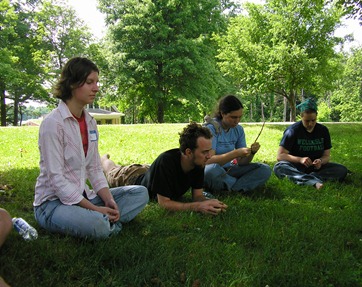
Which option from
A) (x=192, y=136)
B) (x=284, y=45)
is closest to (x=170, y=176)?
(x=192, y=136)

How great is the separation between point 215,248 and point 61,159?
5.06ft

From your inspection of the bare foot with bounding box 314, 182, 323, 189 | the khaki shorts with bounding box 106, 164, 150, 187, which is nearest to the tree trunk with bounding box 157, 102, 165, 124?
the bare foot with bounding box 314, 182, 323, 189

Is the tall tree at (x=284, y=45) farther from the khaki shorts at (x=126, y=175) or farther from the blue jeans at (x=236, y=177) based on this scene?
the khaki shorts at (x=126, y=175)

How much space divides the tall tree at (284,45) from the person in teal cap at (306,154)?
12302 millimetres

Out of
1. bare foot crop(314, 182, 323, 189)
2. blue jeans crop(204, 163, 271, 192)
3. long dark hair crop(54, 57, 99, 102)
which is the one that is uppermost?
long dark hair crop(54, 57, 99, 102)

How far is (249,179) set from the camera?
488 centimetres

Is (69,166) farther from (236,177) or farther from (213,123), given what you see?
(236,177)

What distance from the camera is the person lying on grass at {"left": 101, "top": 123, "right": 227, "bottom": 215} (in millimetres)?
3516

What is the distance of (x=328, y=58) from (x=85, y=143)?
17981 millimetres

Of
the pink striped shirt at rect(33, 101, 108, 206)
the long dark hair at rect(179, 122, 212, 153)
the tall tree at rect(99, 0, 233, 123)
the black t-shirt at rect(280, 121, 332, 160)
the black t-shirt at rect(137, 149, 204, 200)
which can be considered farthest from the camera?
the tall tree at rect(99, 0, 233, 123)

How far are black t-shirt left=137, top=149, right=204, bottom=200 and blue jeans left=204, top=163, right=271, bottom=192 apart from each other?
82 centimetres

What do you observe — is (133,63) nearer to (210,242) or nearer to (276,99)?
(210,242)

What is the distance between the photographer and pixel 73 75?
292 cm

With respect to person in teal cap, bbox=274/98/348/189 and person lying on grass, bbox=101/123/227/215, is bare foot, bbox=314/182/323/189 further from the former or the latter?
person lying on grass, bbox=101/123/227/215
